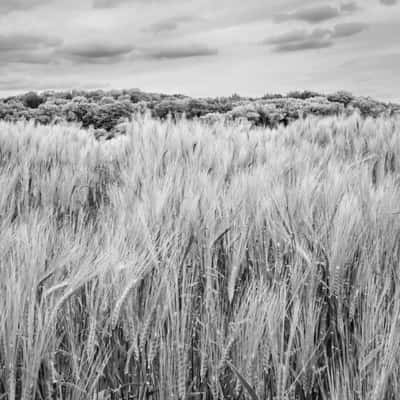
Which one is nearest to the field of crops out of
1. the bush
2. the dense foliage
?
the dense foliage

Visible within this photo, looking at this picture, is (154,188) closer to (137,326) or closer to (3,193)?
(3,193)

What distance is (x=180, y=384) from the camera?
754 mm

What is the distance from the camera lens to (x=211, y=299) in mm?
920

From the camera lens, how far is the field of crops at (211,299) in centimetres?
81

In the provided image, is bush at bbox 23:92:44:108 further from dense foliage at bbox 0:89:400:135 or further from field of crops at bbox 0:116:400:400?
field of crops at bbox 0:116:400:400

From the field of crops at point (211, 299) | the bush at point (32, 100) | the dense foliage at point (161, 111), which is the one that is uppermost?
the bush at point (32, 100)

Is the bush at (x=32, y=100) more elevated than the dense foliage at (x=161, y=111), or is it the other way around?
the bush at (x=32, y=100)

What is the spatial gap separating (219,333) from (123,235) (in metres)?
0.46

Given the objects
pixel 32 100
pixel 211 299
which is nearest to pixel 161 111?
pixel 32 100

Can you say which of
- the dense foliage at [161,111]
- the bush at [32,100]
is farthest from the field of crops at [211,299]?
the bush at [32,100]

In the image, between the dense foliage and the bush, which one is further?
the bush

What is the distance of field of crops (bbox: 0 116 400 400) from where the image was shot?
2.65ft

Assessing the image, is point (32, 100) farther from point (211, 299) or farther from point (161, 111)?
point (211, 299)

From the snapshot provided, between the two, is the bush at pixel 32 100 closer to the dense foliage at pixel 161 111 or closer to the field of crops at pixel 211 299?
the dense foliage at pixel 161 111
